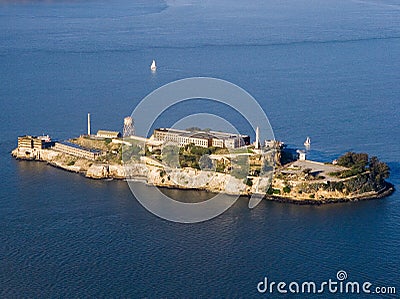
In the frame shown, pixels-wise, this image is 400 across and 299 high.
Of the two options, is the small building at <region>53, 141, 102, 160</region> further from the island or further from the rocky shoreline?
the rocky shoreline

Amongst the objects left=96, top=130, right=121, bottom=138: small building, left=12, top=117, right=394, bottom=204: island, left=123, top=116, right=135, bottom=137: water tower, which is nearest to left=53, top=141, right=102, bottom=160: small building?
left=12, top=117, right=394, bottom=204: island

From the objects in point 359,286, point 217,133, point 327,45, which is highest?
point 327,45

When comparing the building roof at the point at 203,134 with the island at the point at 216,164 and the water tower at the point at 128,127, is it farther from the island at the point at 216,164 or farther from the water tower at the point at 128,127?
the water tower at the point at 128,127

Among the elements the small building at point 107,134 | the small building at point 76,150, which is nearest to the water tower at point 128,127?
the small building at point 107,134

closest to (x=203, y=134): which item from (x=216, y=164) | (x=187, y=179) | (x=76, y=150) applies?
(x=216, y=164)

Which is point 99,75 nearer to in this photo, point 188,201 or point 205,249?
point 188,201

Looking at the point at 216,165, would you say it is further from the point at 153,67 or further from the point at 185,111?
the point at 153,67

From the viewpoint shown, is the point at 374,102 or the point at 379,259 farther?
the point at 374,102

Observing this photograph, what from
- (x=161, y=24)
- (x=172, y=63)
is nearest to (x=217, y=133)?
(x=172, y=63)
